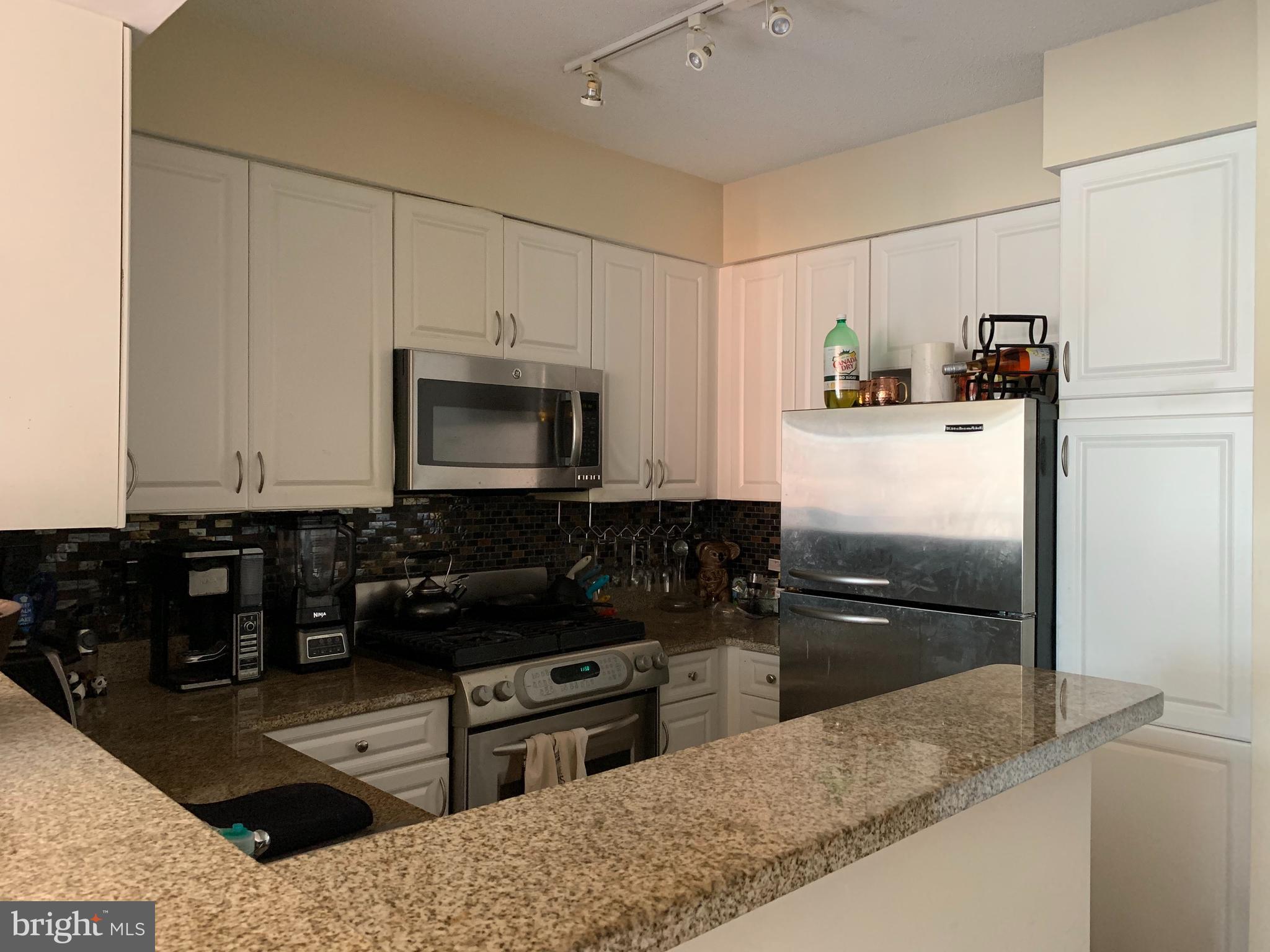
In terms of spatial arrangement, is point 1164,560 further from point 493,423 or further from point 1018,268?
point 493,423

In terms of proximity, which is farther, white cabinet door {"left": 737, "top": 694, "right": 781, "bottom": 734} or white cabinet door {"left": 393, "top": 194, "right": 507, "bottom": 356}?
white cabinet door {"left": 737, "top": 694, "right": 781, "bottom": 734}

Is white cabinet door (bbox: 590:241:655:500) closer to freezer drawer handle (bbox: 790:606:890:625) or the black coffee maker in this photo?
freezer drawer handle (bbox: 790:606:890:625)

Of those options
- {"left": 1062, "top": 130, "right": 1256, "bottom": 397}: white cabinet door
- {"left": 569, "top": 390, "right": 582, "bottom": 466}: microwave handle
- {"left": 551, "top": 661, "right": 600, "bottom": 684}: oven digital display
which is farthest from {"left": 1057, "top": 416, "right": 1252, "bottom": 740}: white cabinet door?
{"left": 569, "top": 390, "right": 582, "bottom": 466}: microwave handle

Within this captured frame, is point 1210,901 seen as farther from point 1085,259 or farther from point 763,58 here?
point 763,58

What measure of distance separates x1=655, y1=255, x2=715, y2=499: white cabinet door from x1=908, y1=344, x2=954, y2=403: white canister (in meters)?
0.99

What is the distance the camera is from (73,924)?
23.5 inches

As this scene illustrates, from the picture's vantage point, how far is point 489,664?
2527mm

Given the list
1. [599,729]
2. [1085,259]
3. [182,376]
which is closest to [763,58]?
[1085,259]

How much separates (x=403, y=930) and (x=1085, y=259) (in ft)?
7.85

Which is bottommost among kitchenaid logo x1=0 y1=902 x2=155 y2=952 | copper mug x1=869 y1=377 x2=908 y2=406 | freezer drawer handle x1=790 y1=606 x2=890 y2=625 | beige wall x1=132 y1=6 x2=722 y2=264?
freezer drawer handle x1=790 y1=606 x2=890 y2=625

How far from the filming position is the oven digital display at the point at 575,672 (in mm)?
2639

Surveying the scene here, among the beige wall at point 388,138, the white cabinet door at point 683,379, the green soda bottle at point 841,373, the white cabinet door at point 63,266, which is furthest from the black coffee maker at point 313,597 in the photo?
the green soda bottle at point 841,373

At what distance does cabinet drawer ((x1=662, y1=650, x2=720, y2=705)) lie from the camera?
3.04 m

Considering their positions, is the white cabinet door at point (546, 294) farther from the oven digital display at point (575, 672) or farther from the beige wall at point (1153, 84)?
the beige wall at point (1153, 84)
